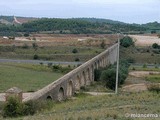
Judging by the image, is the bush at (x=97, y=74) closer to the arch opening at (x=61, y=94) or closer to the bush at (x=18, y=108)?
the arch opening at (x=61, y=94)

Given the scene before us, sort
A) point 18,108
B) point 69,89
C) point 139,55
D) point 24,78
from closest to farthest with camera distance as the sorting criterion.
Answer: point 18,108 → point 69,89 → point 24,78 → point 139,55

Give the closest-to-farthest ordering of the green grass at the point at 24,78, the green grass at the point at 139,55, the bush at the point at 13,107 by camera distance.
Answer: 1. the bush at the point at 13,107
2. the green grass at the point at 24,78
3. the green grass at the point at 139,55

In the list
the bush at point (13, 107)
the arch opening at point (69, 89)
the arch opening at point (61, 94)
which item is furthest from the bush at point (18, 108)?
the arch opening at point (69, 89)

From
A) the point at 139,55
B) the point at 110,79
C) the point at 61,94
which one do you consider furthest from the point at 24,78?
the point at 139,55

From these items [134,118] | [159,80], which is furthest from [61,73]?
[134,118]

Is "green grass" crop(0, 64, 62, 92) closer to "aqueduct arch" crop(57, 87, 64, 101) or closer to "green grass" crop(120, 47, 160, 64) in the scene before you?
"aqueduct arch" crop(57, 87, 64, 101)

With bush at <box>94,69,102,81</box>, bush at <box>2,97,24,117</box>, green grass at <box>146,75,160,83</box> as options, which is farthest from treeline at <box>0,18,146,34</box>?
bush at <box>2,97,24,117</box>

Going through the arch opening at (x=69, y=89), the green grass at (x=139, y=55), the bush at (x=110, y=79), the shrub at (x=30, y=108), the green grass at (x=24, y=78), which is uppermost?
the shrub at (x=30, y=108)

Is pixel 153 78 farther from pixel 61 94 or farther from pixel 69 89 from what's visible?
pixel 61 94

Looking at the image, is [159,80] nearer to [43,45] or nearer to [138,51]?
[138,51]

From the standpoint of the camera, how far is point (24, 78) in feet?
175

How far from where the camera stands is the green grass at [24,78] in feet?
150

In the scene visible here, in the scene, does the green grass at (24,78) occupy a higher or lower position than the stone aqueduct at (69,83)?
lower

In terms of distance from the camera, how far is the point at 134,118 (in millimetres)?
13898
